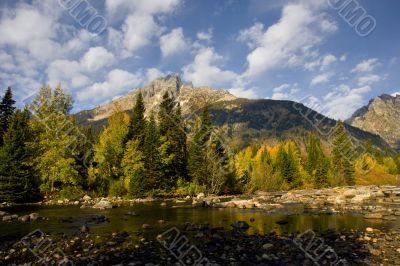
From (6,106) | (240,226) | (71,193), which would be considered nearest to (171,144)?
(71,193)

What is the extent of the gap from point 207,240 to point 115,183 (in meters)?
36.9

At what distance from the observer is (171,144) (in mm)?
60125

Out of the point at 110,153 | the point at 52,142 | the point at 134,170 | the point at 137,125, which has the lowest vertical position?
the point at 134,170

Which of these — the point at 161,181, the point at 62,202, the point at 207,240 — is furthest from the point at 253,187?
the point at 207,240

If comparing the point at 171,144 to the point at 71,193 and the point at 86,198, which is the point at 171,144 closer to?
the point at 86,198

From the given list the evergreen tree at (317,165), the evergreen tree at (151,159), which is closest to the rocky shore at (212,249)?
the evergreen tree at (151,159)

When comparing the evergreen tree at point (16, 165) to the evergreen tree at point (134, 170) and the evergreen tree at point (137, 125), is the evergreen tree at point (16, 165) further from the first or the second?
the evergreen tree at point (137, 125)

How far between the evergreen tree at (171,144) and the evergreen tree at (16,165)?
20.1 m

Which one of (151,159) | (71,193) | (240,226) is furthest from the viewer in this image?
(151,159)

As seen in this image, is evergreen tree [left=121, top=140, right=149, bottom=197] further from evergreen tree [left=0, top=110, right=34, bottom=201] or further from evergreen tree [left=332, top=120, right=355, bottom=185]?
evergreen tree [left=332, top=120, right=355, bottom=185]

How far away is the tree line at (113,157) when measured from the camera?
151ft

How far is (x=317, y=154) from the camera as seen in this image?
94250 mm

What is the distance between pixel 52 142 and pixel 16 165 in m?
5.79

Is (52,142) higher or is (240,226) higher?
(52,142)
